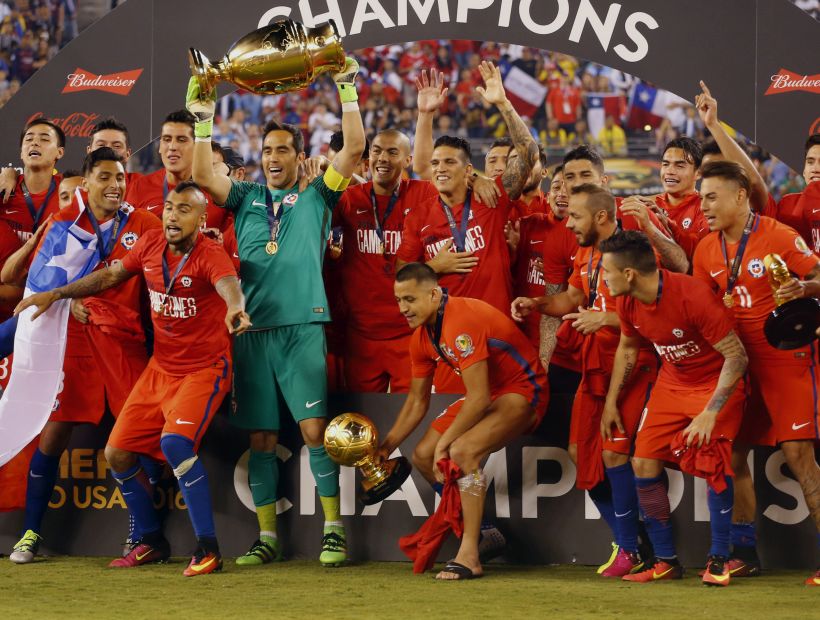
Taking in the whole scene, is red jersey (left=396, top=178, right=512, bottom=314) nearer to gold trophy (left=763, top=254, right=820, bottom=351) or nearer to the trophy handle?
the trophy handle

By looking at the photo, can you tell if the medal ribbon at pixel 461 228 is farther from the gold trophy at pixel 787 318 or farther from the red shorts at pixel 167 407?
the gold trophy at pixel 787 318

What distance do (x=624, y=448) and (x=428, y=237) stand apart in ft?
5.42

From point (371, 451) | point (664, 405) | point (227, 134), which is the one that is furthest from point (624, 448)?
point (227, 134)

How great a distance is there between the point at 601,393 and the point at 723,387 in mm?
784

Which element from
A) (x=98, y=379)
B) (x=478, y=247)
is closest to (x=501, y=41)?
(x=478, y=247)

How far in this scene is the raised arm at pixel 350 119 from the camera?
5832 millimetres

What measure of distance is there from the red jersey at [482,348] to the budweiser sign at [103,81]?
9.81 ft

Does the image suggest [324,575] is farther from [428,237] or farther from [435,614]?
[428,237]

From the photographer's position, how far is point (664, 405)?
526 cm

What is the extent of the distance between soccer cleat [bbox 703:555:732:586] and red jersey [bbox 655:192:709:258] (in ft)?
5.33

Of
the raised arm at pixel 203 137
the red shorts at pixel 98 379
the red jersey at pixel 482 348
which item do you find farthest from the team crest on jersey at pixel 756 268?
the red shorts at pixel 98 379

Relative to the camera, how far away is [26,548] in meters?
5.96

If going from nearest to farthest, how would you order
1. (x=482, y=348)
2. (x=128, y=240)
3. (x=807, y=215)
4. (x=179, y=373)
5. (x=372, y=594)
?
(x=372, y=594), (x=482, y=348), (x=179, y=373), (x=807, y=215), (x=128, y=240)

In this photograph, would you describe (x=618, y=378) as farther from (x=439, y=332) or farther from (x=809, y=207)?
(x=809, y=207)
